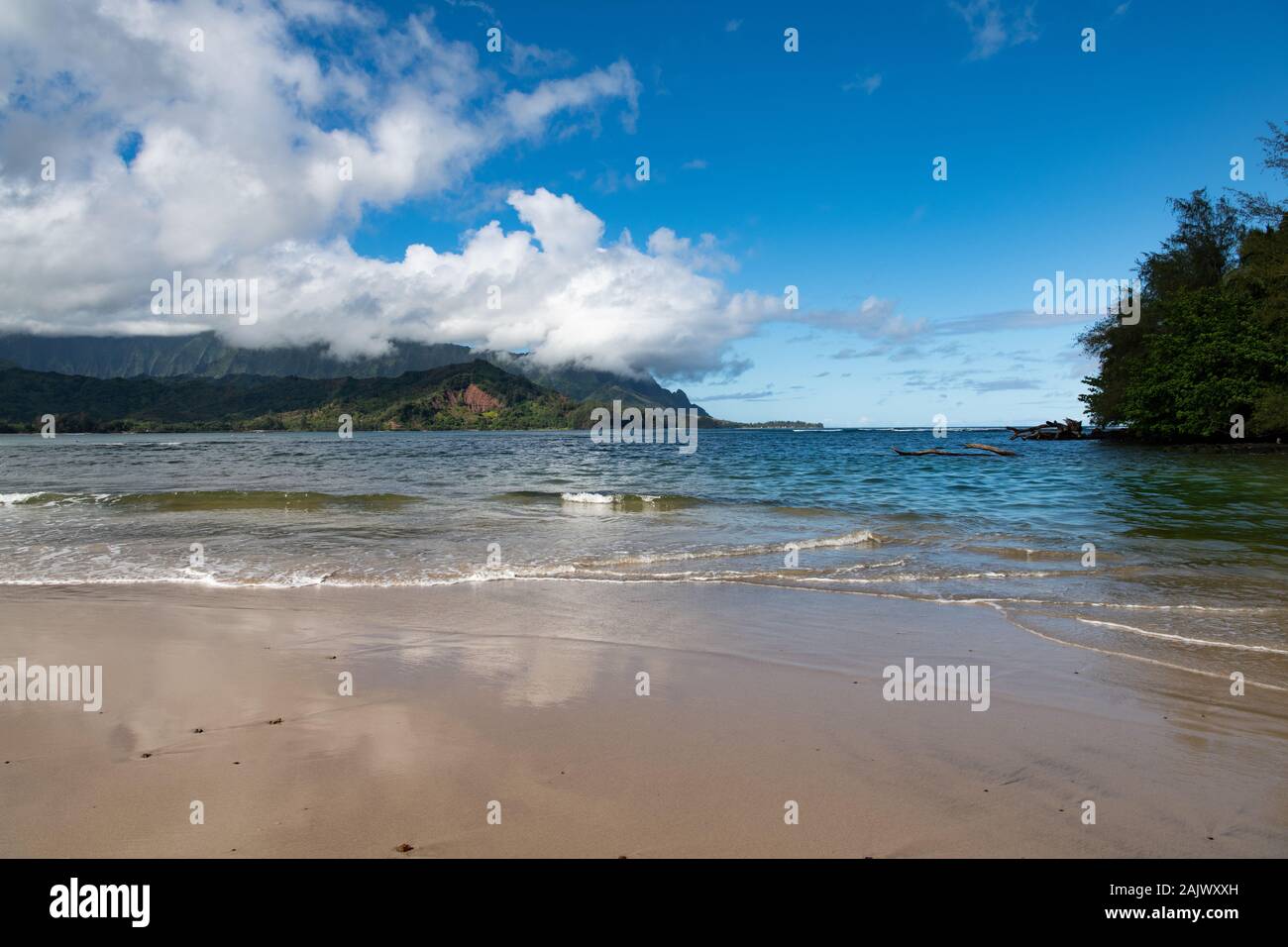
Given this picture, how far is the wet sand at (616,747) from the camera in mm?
3453

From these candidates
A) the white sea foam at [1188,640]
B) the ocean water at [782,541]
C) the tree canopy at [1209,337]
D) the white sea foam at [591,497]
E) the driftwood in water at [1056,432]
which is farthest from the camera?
the driftwood in water at [1056,432]

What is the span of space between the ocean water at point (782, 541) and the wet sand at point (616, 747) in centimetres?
176

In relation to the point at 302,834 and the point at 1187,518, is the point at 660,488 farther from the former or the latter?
the point at 302,834

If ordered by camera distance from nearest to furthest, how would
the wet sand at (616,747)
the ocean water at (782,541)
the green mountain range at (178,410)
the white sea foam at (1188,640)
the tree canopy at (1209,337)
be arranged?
the wet sand at (616,747), the white sea foam at (1188,640), the ocean water at (782,541), the tree canopy at (1209,337), the green mountain range at (178,410)

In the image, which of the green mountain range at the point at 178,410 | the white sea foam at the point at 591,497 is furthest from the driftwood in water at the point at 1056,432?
the green mountain range at the point at 178,410

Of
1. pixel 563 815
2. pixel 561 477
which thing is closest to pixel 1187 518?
pixel 563 815

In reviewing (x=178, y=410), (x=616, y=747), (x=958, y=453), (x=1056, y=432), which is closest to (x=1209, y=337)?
(x=958, y=453)

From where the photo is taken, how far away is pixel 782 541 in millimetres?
14711

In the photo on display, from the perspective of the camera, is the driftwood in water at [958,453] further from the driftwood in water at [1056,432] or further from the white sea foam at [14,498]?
the white sea foam at [14,498]

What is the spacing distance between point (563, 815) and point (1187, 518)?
1911cm

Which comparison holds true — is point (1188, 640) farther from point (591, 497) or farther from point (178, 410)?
point (178, 410)

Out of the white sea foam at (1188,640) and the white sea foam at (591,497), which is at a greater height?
the white sea foam at (591,497)

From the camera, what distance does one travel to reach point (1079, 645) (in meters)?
7.14

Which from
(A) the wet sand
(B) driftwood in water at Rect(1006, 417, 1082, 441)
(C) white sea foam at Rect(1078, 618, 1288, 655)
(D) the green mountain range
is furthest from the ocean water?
(D) the green mountain range
